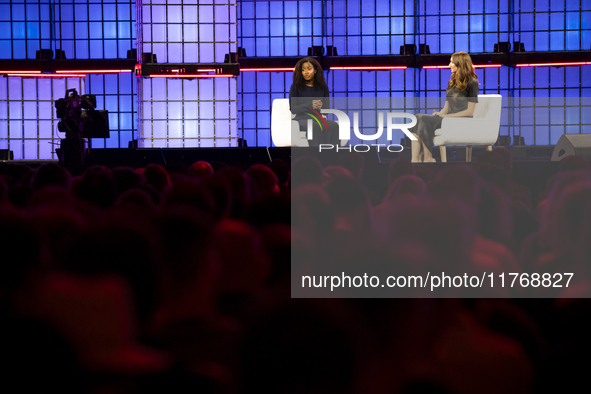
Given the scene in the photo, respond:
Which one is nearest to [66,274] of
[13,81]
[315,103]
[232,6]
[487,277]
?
[487,277]

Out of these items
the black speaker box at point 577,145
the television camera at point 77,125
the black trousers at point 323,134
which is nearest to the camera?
the black trousers at point 323,134

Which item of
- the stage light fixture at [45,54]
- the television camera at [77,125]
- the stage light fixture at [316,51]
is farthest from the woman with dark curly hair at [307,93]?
the stage light fixture at [45,54]

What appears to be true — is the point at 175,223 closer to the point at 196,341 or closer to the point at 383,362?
the point at 196,341

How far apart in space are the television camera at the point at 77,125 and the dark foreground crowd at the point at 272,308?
701 cm

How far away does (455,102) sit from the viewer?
5.29 m

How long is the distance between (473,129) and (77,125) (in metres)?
5.24

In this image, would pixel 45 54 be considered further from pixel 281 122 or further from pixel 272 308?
pixel 272 308

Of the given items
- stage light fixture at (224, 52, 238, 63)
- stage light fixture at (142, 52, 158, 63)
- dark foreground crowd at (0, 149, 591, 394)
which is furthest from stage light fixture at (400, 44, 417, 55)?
dark foreground crowd at (0, 149, 591, 394)

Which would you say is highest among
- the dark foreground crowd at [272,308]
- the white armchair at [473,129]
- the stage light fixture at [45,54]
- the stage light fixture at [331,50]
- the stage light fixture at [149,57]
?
the stage light fixture at [331,50]

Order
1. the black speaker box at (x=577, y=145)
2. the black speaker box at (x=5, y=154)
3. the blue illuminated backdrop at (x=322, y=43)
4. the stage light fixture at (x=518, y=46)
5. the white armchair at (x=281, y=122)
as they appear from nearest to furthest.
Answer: the black speaker box at (x=577, y=145), the white armchair at (x=281, y=122), the black speaker box at (x=5, y=154), the stage light fixture at (x=518, y=46), the blue illuminated backdrop at (x=322, y=43)

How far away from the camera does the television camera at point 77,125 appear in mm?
7484

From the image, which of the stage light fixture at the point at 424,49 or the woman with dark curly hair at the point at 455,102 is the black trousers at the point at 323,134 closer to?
the woman with dark curly hair at the point at 455,102

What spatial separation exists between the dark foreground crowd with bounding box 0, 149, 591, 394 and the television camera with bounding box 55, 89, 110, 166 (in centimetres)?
701

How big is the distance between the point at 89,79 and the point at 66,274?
17463 mm
